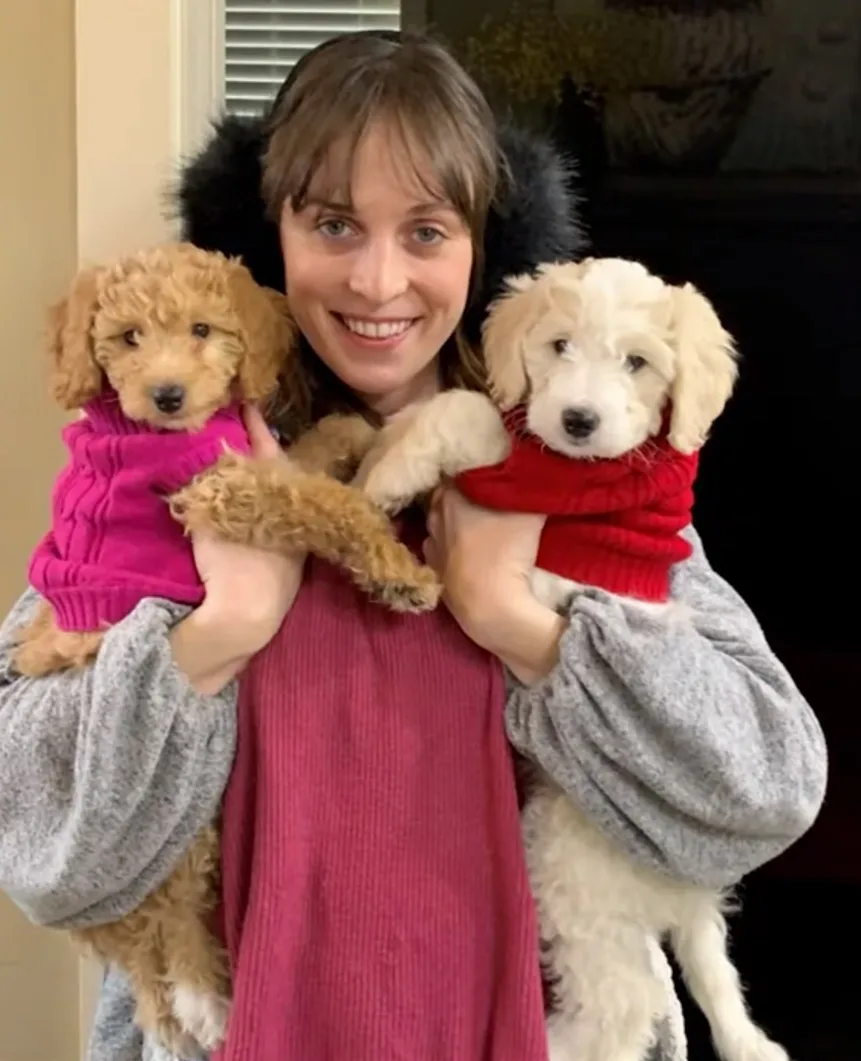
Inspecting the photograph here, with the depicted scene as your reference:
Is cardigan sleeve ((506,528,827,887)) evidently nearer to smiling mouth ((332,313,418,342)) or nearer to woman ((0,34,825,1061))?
woman ((0,34,825,1061))

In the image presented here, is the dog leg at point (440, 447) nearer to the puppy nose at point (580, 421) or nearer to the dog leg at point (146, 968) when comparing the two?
the puppy nose at point (580, 421)

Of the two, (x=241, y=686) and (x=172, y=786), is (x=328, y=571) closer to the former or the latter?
→ (x=241, y=686)

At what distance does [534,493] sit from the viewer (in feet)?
3.89

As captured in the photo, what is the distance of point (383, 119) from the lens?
1196 mm

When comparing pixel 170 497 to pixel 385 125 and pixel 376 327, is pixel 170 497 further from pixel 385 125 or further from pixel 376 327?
pixel 385 125

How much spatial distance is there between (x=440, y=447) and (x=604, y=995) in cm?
53

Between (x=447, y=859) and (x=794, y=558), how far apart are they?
0.84 m

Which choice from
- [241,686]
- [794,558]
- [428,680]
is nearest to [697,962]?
[428,680]

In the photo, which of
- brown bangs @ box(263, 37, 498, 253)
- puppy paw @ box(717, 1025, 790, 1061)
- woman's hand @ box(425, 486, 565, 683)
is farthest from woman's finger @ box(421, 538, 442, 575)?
puppy paw @ box(717, 1025, 790, 1061)

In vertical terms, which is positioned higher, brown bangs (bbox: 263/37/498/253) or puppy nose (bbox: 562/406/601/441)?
brown bangs (bbox: 263/37/498/253)

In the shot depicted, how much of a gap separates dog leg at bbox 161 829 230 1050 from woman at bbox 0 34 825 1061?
3 cm

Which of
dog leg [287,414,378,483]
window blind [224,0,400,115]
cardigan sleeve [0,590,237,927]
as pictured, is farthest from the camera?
window blind [224,0,400,115]

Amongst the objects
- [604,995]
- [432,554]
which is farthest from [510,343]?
[604,995]

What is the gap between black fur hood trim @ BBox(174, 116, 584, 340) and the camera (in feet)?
4.35
